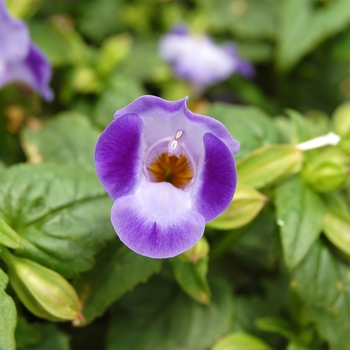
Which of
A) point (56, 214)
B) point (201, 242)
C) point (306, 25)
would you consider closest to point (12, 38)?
point (56, 214)

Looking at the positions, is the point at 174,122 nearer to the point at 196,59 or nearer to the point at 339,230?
the point at 339,230

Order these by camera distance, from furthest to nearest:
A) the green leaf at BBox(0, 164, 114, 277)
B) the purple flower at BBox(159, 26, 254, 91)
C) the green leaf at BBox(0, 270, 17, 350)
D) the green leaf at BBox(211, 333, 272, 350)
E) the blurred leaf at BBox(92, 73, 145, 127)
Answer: the purple flower at BBox(159, 26, 254, 91), the blurred leaf at BBox(92, 73, 145, 127), the green leaf at BBox(211, 333, 272, 350), the green leaf at BBox(0, 164, 114, 277), the green leaf at BBox(0, 270, 17, 350)

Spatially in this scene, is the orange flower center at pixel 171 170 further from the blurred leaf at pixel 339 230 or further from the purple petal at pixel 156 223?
the blurred leaf at pixel 339 230

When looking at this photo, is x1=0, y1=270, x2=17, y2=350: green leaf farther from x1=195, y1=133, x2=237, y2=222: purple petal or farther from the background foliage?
x1=195, y1=133, x2=237, y2=222: purple petal

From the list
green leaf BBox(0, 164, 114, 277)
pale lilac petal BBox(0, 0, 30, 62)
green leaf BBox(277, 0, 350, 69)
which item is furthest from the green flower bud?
green leaf BBox(277, 0, 350, 69)

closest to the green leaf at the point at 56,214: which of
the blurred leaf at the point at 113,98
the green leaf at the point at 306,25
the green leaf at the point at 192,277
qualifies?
the green leaf at the point at 192,277

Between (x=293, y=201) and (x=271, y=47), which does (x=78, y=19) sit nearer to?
(x=271, y=47)

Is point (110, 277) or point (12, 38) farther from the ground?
point (12, 38)

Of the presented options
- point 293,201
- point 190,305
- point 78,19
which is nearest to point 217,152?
point 293,201
